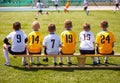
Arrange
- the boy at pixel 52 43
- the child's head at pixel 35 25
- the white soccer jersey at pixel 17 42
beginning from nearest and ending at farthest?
the boy at pixel 52 43 → the white soccer jersey at pixel 17 42 → the child's head at pixel 35 25

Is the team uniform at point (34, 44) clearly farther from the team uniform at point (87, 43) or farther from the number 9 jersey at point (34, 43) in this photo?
the team uniform at point (87, 43)

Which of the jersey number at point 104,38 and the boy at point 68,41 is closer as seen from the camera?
the jersey number at point 104,38

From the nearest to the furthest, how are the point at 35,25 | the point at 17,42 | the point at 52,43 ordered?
1. the point at 52,43
2. the point at 17,42
3. the point at 35,25

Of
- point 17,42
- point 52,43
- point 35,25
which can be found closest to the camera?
point 52,43

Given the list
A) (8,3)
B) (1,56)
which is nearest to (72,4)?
(8,3)

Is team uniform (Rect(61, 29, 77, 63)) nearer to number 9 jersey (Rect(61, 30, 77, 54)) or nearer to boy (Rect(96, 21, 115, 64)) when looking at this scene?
number 9 jersey (Rect(61, 30, 77, 54))

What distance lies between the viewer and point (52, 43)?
35.3 feet

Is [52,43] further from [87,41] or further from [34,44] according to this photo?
[87,41]

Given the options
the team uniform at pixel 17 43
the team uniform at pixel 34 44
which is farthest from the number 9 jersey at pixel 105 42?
the team uniform at pixel 17 43

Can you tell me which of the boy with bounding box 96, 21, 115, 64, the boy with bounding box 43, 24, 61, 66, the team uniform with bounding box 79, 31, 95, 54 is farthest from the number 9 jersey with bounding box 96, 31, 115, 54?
the boy with bounding box 43, 24, 61, 66

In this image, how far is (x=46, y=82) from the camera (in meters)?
9.30

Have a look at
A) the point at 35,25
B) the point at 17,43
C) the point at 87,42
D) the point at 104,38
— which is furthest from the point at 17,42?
the point at 104,38

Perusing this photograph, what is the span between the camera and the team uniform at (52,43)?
424 inches

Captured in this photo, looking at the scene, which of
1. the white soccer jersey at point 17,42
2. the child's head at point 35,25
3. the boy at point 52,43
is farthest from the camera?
the child's head at point 35,25
